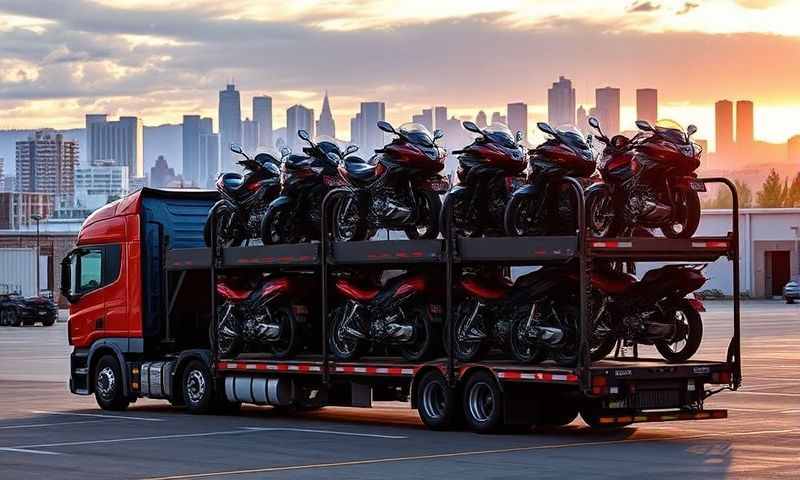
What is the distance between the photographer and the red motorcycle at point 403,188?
22.7m

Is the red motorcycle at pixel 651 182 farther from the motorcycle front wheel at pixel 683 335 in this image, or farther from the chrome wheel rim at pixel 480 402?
the chrome wheel rim at pixel 480 402

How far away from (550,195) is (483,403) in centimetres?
272

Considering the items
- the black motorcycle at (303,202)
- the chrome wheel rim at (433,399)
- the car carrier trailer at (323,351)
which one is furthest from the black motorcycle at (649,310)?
the black motorcycle at (303,202)

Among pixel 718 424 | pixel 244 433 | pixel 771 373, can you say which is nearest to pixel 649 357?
pixel 718 424

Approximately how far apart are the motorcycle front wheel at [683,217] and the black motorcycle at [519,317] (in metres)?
1.64

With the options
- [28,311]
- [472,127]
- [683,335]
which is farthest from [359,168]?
[28,311]

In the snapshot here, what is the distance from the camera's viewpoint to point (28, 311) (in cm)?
7406

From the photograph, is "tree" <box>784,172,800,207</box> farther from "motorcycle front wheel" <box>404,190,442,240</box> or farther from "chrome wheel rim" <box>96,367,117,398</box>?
"motorcycle front wheel" <box>404,190,442,240</box>

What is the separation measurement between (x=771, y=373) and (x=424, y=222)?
502 inches

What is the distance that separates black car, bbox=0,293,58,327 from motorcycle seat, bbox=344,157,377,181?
5218 centimetres

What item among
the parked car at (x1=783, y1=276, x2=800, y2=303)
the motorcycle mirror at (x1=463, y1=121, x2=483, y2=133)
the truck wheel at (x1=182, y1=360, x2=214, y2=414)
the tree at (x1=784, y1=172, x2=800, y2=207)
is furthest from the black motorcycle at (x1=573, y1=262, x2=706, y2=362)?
the tree at (x1=784, y1=172, x2=800, y2=207)

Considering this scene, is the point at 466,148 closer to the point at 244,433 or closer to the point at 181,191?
the point at 244,433

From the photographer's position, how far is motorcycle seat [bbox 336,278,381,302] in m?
23.0

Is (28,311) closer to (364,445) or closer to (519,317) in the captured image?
(519,317)
